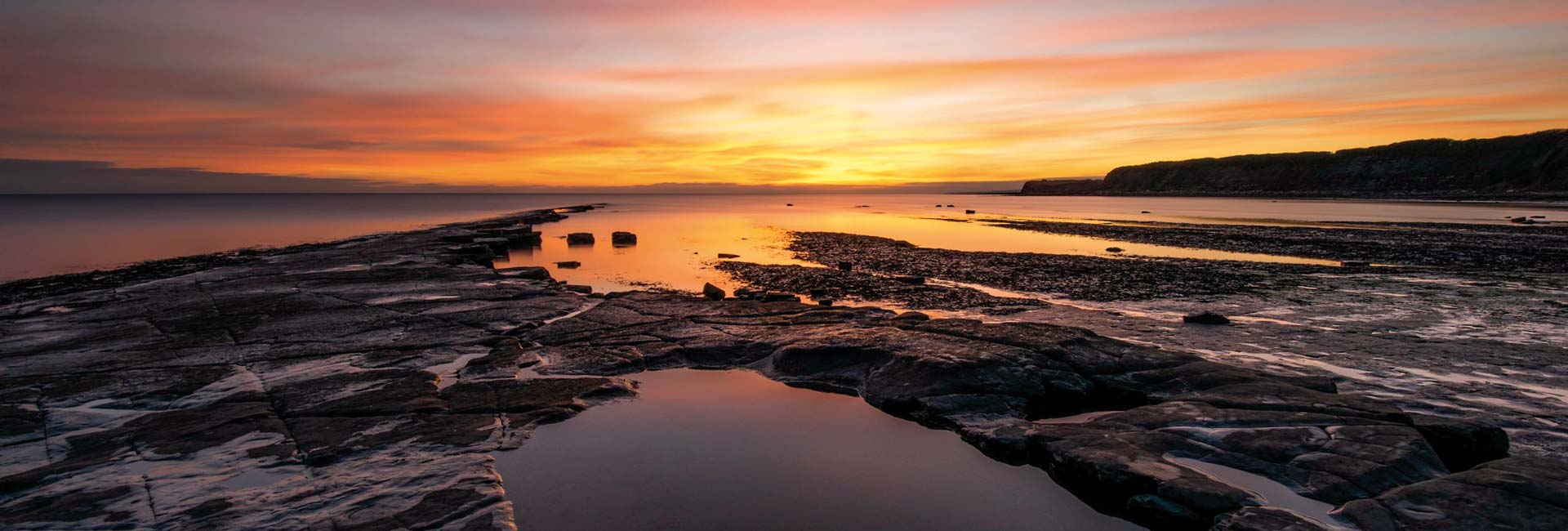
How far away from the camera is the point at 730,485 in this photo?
20.2 ft

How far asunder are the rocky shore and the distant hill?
4362 inches

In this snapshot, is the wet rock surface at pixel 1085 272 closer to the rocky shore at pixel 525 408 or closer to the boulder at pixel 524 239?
the rocky shore at pixel 525 408

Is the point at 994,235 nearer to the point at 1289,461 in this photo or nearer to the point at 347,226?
the point at 1289,461

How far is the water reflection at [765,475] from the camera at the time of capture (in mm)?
5543

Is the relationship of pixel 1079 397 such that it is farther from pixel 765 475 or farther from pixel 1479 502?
pixel 765 475

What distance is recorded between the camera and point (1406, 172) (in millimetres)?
106625

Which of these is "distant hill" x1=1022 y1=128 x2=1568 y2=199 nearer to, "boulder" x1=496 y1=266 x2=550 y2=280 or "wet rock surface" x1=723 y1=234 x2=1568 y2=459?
"wet rock surface" x1=723 y1=234 x2=1568 y2=459

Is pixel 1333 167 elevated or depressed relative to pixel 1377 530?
elevated

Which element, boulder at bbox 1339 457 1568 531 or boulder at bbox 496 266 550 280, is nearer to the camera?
boulder at bbox 1339 457 1568 531

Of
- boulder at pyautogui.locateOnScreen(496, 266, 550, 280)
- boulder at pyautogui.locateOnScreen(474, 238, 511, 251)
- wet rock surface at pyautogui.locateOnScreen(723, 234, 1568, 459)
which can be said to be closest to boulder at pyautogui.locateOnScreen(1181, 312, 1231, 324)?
wet rock surface at pyautogui.locateOnScreen(723, 234, 1568, 459)

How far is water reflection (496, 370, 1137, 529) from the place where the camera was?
18.2 ft

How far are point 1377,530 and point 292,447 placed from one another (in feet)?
29.9

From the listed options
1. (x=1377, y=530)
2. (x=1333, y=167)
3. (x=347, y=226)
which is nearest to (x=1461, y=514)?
(x=1377, y=530)

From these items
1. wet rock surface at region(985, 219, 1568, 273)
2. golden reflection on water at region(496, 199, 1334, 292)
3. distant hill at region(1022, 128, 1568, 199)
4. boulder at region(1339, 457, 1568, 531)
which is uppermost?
distant hill at region(1022, 128, 1568, 199)
